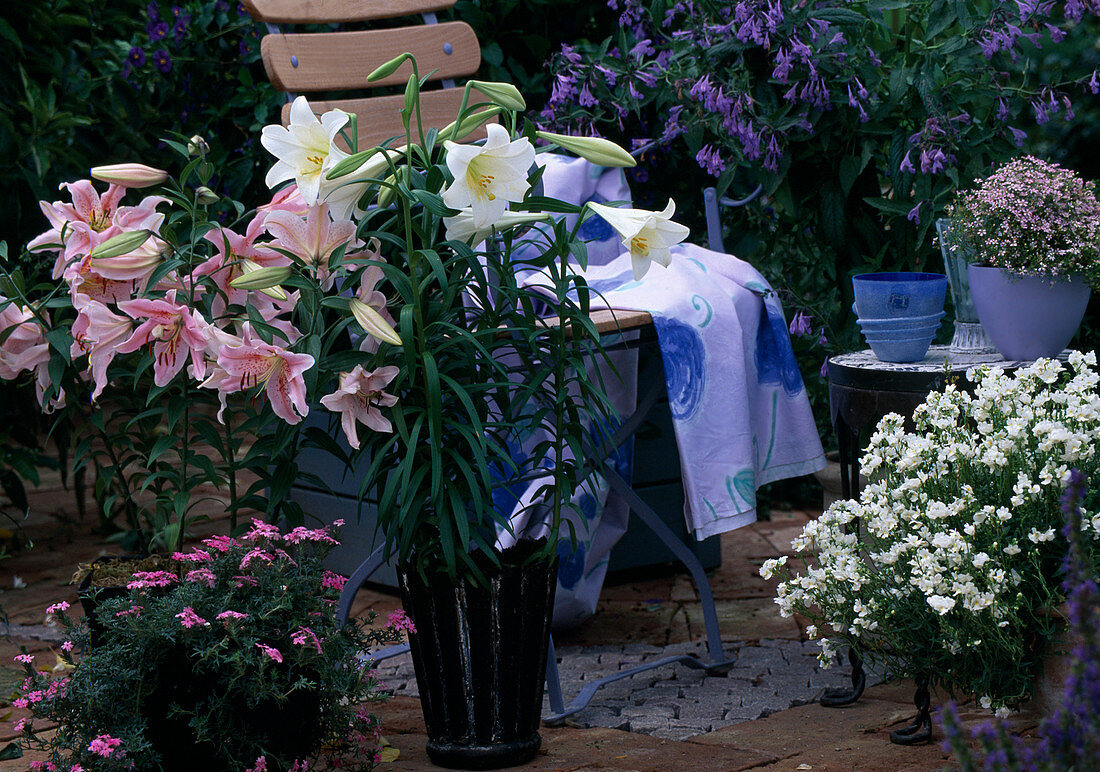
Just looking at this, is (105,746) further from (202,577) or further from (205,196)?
(205,196)

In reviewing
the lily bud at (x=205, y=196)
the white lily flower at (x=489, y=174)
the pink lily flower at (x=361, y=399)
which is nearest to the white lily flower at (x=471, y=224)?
the white lily flower at (x=489, y=174)

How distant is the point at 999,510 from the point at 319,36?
1819 millimetres

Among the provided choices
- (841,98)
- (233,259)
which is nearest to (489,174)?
(233,259)

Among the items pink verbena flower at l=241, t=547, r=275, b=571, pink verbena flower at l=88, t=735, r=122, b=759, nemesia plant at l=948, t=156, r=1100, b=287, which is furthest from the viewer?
nemesia plant at l=948, t=156, r=1100, b=287

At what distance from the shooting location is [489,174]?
5.91 ft

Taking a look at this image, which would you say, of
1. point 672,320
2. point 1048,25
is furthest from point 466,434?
point 1048,25

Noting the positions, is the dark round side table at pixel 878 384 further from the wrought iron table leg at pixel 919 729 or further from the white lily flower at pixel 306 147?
the white lily flower at pixel 306 147

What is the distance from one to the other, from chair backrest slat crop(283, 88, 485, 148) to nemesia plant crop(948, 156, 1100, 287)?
116cm

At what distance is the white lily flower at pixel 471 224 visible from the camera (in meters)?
1.86

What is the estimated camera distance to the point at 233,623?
1820mm

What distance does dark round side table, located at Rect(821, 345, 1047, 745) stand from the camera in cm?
225

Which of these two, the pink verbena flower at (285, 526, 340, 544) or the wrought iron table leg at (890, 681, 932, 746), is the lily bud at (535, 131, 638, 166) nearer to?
the pink verbena flower at (285, 526, 340, 544)

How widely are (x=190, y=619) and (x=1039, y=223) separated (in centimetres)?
164

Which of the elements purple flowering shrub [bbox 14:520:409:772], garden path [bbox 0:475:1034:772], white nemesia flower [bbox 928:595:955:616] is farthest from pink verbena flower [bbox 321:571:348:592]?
white nemesia flower [bbox 928:595:955:616]
